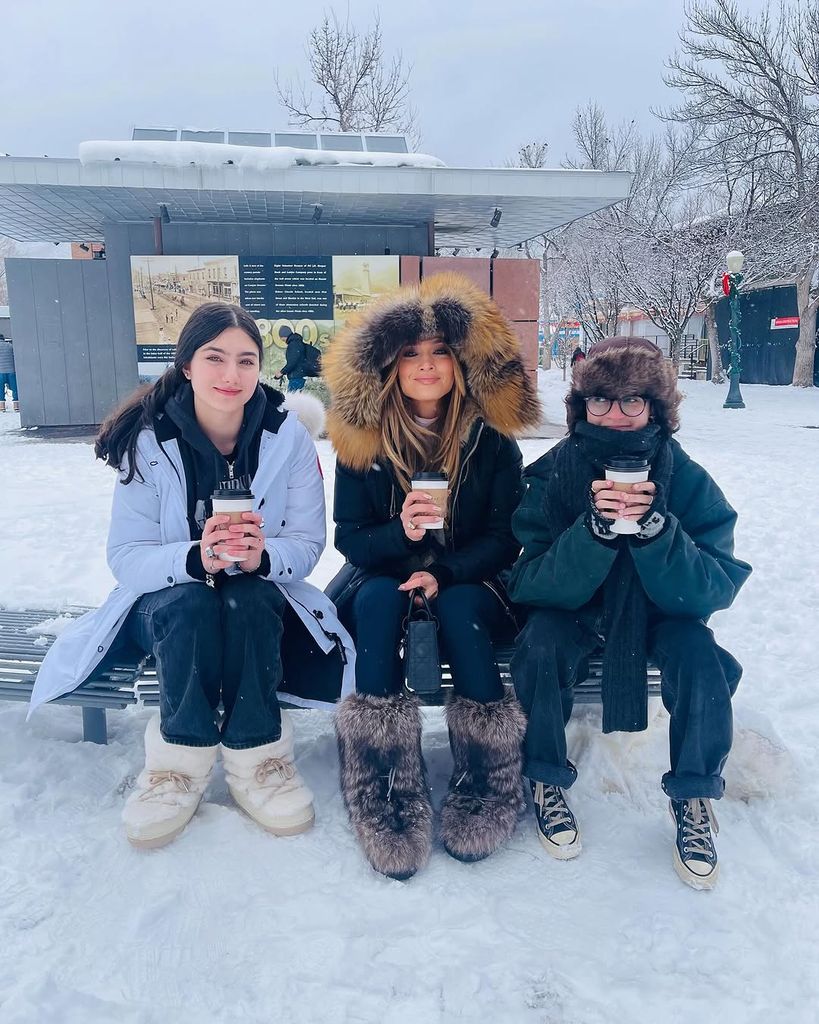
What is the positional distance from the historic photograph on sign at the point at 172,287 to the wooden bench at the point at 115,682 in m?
9.44

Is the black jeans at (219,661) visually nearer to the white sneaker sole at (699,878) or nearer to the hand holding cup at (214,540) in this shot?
the hand holding cup at (214,540)

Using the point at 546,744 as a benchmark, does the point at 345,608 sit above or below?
above

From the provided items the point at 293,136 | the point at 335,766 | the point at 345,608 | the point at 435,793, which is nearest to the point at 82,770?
the point at 335,766

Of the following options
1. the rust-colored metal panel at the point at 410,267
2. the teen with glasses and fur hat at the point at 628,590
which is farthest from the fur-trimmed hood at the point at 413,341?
the rust-colored metal panel at the point at 410,267

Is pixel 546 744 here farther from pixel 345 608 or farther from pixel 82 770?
pixel 82 770

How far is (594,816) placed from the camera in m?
2.42

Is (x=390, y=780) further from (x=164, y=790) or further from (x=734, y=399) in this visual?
(x=734, y=399)

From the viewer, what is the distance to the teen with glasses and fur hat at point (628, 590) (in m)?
2.17

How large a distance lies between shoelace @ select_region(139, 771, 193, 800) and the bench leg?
53 cm

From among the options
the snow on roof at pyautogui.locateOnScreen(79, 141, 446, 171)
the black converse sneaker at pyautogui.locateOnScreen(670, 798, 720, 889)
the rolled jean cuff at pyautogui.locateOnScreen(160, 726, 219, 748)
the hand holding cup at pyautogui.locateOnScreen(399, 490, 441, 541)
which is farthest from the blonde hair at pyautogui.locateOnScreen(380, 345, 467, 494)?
the snow on roof at pyautogui.locateOnScreen(79, 141, 446, 171)

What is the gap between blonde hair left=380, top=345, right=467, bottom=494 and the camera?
2686 millimetres

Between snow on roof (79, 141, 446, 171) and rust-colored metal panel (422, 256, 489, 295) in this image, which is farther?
rust-colored metal panel (422, 256, 489, 295)

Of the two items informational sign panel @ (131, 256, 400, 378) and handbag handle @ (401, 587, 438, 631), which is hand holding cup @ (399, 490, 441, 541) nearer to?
handbag handle @ (401, 587, 438, 631)

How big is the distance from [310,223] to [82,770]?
35.7ft
